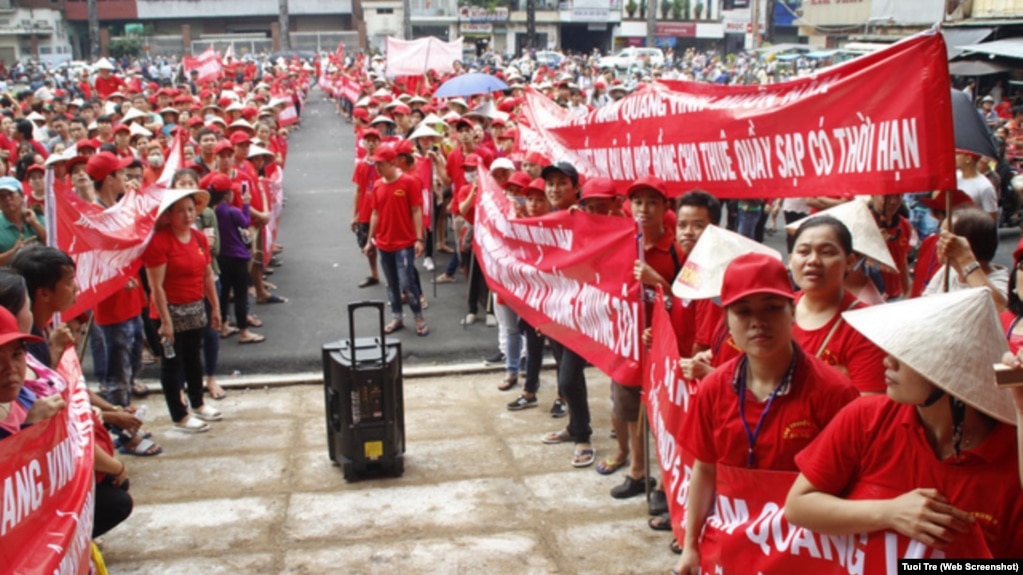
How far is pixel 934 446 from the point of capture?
2.54m

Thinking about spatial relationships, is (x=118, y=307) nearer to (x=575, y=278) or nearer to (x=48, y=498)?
(x=575, y=278)

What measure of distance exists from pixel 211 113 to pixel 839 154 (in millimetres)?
13983

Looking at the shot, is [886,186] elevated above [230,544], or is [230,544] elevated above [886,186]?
[886,186]

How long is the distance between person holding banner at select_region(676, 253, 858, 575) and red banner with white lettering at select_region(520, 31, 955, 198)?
993mm

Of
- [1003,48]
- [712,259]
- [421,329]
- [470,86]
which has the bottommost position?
[421,329]

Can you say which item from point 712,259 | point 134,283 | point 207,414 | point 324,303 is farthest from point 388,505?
point 324,303

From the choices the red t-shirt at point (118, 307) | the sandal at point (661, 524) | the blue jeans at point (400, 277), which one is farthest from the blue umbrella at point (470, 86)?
the sandal at point (661, 524)

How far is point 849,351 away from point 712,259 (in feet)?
2.46

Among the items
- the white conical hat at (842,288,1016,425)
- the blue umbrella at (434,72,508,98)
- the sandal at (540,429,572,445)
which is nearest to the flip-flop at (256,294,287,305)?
the sandal at (540,429,572,445)

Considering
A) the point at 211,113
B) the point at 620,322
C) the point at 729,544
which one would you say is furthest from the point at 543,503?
the point at 211,113

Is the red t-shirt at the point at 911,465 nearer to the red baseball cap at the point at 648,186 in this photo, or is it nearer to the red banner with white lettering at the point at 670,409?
the red banner with white lettering at the point at 670,409

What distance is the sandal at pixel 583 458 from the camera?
6520 mm

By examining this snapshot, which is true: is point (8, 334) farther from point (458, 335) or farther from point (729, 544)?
point (458, 335)

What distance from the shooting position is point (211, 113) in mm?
16219
